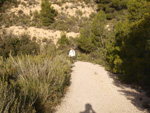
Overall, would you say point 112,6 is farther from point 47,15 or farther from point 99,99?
point 99,99

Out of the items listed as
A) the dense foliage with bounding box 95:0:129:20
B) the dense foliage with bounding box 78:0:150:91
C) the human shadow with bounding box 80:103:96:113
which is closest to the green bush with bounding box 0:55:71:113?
the human shadow with bounding box 80:103:96:113

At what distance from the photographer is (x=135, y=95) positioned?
6.23 m

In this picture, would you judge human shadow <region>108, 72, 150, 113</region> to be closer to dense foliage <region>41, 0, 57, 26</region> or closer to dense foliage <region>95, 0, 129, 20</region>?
dense foliage <region>41, 0, 57, 26</region>

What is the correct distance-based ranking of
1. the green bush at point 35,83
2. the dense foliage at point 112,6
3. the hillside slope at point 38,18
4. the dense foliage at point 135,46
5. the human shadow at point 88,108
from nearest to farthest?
the green bush at point 35,83
the human shadow at point 88,108
the dense foliage at point 135,46
the hillside slope at point 38,18
the dense foliage at point 112,6

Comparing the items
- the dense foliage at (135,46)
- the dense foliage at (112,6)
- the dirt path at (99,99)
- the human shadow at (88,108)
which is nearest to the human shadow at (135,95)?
the dirt path at (99,99)

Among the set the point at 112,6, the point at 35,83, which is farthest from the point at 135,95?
the point at 112,6

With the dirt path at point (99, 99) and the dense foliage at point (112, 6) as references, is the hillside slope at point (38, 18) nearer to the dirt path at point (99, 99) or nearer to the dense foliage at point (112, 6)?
the dense foliage at point (112, 6)

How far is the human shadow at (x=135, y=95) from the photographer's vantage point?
5.12 meters

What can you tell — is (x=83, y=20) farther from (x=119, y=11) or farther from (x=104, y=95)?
(x=104, y=95)

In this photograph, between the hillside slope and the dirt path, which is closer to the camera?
the dirt path

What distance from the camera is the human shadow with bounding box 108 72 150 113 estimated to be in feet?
16.8

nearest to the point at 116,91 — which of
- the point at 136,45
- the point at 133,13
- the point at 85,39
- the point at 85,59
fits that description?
the point at 136,45

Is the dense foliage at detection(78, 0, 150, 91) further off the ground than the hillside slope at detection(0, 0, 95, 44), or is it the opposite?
the hillside slope at detection(0, 0, 95, 44)

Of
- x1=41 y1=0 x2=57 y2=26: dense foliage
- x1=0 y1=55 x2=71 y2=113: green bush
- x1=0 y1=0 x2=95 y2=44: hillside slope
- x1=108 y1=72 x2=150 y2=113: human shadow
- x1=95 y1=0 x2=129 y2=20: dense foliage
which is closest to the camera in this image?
x1=0 y1=55 x2=71 y2=113: green bush
